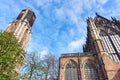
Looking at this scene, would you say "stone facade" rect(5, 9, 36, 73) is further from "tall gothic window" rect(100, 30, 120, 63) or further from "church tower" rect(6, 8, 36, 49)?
"tall gothic window" rect(100, 30, 120, 63)

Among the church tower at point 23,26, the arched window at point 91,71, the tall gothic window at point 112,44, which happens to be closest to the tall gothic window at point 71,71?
the arched window at point 91,71

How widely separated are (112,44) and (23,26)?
2793 cm

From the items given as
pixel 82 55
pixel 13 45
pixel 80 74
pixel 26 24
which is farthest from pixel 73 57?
pixel 26 24

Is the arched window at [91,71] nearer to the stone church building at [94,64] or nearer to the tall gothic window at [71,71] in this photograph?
the stone church building at [94,64]

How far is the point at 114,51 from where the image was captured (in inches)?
1186

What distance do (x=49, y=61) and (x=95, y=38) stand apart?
11.2 m

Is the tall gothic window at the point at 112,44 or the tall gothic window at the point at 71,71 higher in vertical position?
the tall gothic window at the point at 112,44

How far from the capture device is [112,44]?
3170 centimetres

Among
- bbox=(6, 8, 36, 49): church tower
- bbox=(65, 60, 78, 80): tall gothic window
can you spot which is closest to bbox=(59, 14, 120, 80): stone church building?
bbox=(65, 60, 78, 80): tall gothic window

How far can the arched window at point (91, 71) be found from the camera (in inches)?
948

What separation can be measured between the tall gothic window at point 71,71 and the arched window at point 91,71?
1.96 meters

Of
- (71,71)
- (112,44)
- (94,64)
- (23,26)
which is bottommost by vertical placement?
(71,71)

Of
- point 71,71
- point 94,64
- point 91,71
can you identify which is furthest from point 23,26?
point 91,71

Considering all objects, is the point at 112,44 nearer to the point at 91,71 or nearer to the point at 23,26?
the point at 91,71
